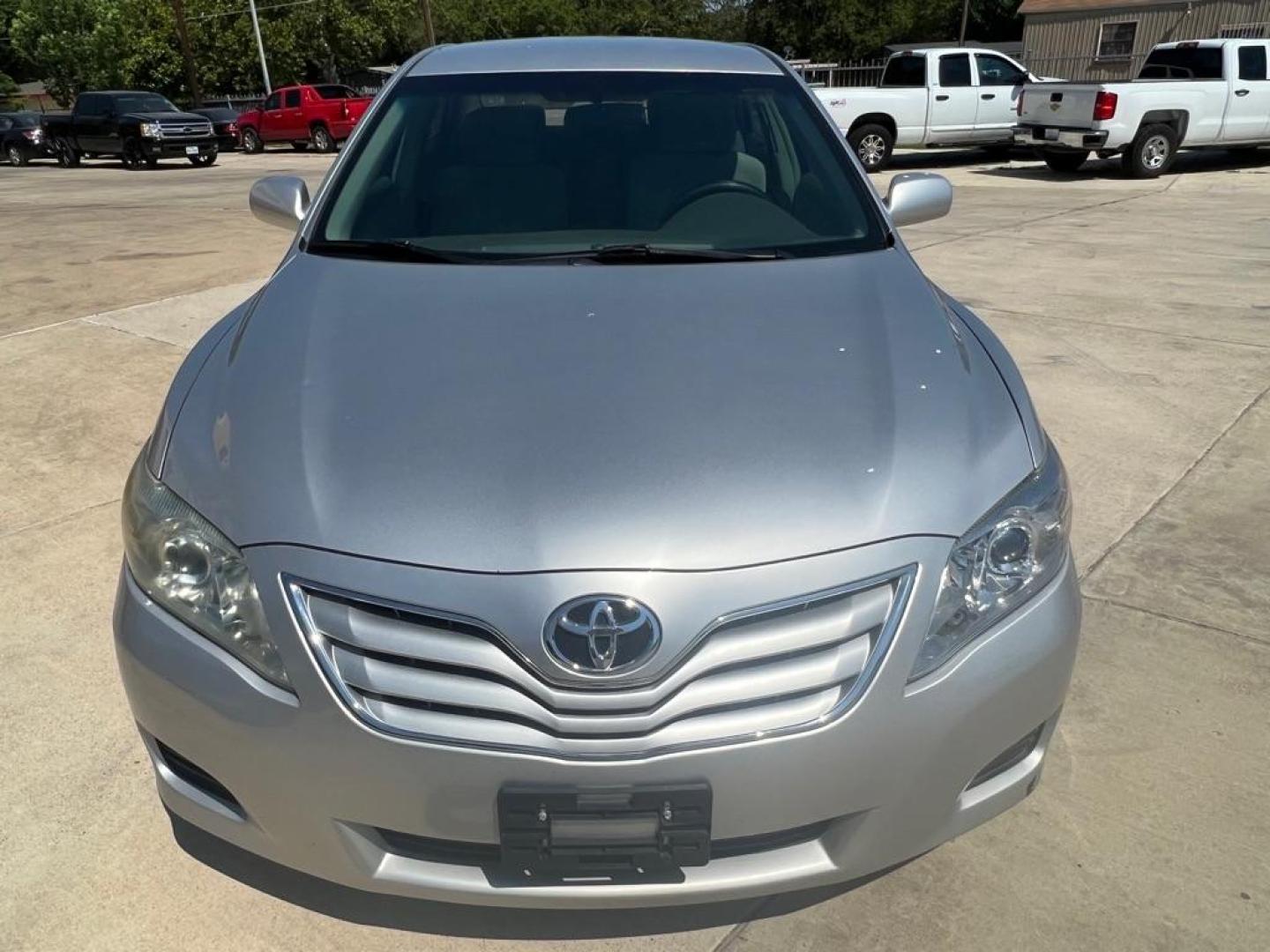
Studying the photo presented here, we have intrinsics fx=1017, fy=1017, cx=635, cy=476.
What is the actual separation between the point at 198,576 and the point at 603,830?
0.83 m

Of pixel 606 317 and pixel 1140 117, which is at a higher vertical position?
pixel 606 317

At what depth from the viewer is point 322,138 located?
85.2ft

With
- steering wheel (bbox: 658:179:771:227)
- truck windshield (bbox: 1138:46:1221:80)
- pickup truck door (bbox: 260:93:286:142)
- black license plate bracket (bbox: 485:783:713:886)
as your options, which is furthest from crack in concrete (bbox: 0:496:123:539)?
pickup truck door (bbox: 260:93:286:142)

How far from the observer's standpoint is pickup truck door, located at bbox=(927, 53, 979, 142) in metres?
16.0

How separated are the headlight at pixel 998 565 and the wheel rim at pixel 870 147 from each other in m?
15.1

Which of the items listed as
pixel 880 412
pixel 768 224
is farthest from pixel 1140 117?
pixel 880 412

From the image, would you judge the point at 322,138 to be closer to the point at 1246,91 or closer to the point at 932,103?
the point at 932,103

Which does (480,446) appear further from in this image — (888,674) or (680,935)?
(680,935)

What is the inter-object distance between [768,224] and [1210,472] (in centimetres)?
243

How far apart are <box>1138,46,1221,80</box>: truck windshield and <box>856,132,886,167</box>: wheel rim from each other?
12.8ft

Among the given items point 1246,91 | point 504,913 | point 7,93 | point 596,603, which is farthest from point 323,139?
point 7,93

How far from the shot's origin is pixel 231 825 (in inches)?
70.9

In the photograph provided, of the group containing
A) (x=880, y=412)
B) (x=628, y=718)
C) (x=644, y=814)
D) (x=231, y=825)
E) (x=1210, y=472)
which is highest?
(x=880, y=412)

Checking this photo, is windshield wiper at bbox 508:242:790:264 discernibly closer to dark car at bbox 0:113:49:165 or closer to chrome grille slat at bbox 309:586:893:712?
chrome grille slat at bbox 309:586:893:712
